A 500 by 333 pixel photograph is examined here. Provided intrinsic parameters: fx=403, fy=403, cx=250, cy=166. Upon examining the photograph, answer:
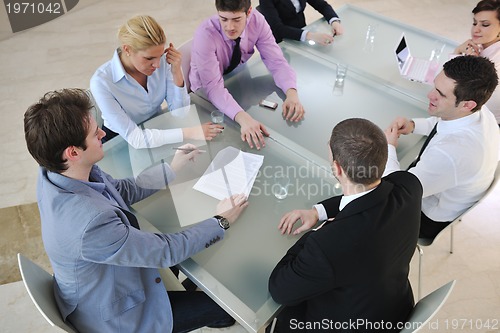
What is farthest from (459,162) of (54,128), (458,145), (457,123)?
(54,128)

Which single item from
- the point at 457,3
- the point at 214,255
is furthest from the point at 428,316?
the point at 457,3

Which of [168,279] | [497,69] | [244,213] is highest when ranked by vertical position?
[497,69]

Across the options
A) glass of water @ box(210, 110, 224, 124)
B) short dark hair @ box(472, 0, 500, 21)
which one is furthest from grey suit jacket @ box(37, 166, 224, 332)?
short dark hair @ box(472, 0, 500, 21)

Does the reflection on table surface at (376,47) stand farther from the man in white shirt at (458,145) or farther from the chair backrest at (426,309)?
the chair backrest at (426,309)

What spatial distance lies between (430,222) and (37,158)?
1.68 meters

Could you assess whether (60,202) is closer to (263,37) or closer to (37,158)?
(37,158)

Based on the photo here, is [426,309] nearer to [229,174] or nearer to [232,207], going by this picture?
[232,207]

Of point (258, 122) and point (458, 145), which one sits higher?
point (458, 145)

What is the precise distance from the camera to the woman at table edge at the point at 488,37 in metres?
2.31

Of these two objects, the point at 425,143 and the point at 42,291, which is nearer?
the point at 42,291

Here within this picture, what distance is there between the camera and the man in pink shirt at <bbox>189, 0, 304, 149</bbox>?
202cm

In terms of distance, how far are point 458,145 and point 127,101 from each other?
1.54 m

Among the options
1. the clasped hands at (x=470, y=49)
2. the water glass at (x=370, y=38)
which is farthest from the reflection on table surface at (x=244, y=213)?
the clasped hands at (x=470, y=49)

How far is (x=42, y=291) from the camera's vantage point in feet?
4.54
